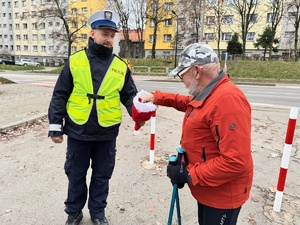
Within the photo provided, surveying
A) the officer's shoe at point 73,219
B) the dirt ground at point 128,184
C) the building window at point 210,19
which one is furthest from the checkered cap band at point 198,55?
the building window at point 210,19

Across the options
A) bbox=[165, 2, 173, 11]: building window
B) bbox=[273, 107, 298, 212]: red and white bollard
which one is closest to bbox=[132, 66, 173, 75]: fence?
bbox=[165, 2, 173, 11]: building window

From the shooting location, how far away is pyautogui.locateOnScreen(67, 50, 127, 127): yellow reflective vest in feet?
7.68

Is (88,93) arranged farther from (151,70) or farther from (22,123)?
(151,70)

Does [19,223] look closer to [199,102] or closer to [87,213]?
[87,213]

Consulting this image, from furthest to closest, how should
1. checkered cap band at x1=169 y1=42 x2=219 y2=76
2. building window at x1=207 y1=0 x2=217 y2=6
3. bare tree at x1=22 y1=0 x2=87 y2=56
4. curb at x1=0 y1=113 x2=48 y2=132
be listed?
building window at x1=207 y1=0 x2=217 y2=6 < bare tree at x1=22 y1=0 x2=87 y2=56 < curb at x1=0 y1=113 x2=48 y2=132 < checkered cap band at x1=169 y1=42 x2=219 y2=76

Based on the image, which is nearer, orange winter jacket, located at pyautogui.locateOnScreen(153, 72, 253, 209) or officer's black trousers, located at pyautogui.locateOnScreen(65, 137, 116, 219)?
orange winter jacket, located at pyautogui.locateOnScreen(153, 72, 253, 209)

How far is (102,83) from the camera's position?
93.7 inches

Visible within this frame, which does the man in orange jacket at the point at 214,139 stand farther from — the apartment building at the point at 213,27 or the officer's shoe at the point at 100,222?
the apartment building at the point at 213,27

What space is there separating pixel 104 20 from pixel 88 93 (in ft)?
2.25

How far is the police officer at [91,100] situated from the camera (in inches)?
92.8

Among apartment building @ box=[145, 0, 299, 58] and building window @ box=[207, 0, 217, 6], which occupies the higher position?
building window @ box=[207, 0, 217, 6]

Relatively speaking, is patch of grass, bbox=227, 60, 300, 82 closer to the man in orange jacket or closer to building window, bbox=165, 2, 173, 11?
building window, bbox=165, 2, 173, 11

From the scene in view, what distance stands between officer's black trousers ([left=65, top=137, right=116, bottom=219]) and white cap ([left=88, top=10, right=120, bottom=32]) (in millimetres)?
1091

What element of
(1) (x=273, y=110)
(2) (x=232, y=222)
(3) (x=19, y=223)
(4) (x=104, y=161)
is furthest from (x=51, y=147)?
(1) (x=273, y=110)
